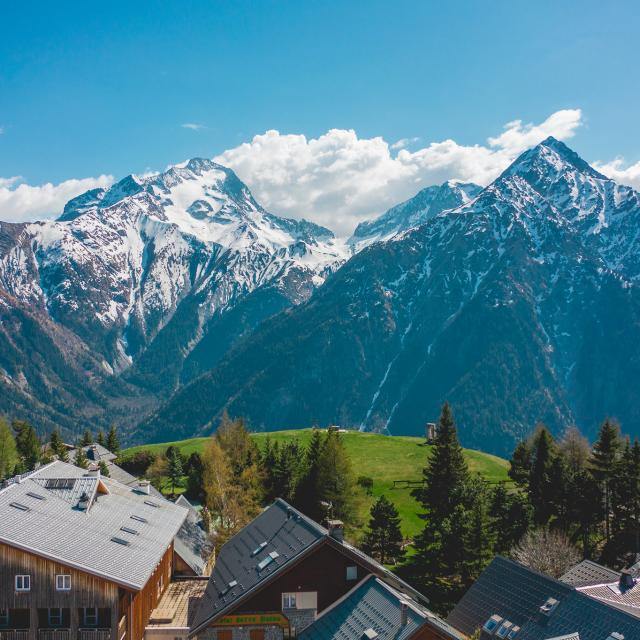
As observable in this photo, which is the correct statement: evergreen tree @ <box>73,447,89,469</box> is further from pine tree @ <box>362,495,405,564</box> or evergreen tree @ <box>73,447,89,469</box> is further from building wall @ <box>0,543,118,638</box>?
building wall @ <box>0,543,118,638</box>

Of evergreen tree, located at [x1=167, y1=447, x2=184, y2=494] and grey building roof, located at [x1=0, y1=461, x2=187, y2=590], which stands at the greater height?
grey building roof, located at [x1=0, y1=461, x2=187, y2=590]

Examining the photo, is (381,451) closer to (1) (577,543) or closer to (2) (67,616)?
(1) (577,543)

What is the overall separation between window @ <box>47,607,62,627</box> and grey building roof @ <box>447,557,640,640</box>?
91.3 ft

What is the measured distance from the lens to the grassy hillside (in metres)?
92.1

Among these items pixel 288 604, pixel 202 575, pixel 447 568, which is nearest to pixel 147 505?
pixel 202 575

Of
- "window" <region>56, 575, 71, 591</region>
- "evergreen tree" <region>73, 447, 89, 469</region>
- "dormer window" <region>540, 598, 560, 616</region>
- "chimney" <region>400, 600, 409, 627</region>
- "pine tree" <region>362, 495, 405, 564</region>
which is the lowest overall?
"pine tree" <region>362, 495, 405, 564</region>

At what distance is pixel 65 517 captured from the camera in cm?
4984

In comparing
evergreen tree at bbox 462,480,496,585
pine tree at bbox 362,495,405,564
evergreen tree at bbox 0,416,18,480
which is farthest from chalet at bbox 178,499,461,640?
evergreen tree at bbox 0,416,18,480

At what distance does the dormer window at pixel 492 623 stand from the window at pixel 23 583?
30.4m

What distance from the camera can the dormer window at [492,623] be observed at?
4312 cm

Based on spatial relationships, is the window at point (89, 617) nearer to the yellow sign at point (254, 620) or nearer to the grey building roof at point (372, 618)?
the yellow sign at point (254, 620)

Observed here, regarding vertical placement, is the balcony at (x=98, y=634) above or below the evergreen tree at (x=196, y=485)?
below

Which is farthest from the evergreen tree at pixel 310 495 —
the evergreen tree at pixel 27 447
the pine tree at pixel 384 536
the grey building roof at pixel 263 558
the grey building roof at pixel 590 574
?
the evergreen tree at pixel 27 447

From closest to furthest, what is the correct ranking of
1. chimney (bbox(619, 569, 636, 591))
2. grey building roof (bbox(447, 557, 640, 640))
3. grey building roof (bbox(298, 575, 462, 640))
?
grey building roof (bbox(298, 575, 462, 640)) → grey building roof (bbox(447, 557, 640, 640)) → chimney (bbox(619, 569, 636, 591))
